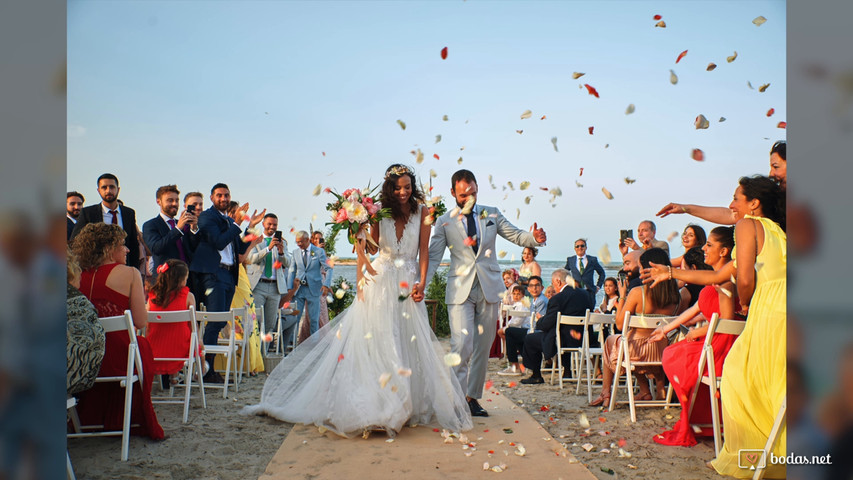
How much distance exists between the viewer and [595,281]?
37.5ft

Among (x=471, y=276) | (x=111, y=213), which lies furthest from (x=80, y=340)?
(x=111, y=213)

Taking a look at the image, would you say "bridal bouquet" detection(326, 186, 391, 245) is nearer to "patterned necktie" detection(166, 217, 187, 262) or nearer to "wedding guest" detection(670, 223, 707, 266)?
"patterned necktie" detection(166, 217, 187, 262)

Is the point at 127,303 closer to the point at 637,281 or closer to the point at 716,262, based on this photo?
the point at 716,262

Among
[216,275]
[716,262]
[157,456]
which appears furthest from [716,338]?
[216,275]

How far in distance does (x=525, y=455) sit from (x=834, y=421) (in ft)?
9.65

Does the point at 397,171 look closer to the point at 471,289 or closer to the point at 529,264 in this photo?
the point at 471,289

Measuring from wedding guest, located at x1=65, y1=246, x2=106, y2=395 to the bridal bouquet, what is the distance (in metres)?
2.06

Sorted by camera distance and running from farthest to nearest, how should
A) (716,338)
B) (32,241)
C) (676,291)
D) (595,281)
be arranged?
1. (595,281)
2. (676,291)
3. (716,338)
4. (32,241)

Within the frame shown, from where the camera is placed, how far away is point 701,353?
172 inches

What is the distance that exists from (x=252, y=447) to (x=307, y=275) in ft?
21.7

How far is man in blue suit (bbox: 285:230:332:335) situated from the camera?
10812mm

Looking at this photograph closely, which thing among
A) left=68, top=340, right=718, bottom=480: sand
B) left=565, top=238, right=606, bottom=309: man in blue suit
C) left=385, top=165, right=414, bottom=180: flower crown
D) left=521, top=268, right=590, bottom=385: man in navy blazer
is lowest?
left=68, top=340, right=718, bottom=480: sand

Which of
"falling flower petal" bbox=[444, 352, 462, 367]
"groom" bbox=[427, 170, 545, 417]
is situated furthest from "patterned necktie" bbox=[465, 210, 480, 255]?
"falling flower petal" bbox=[444, 352, 462, 367]

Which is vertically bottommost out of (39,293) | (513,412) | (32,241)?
(513,412)
